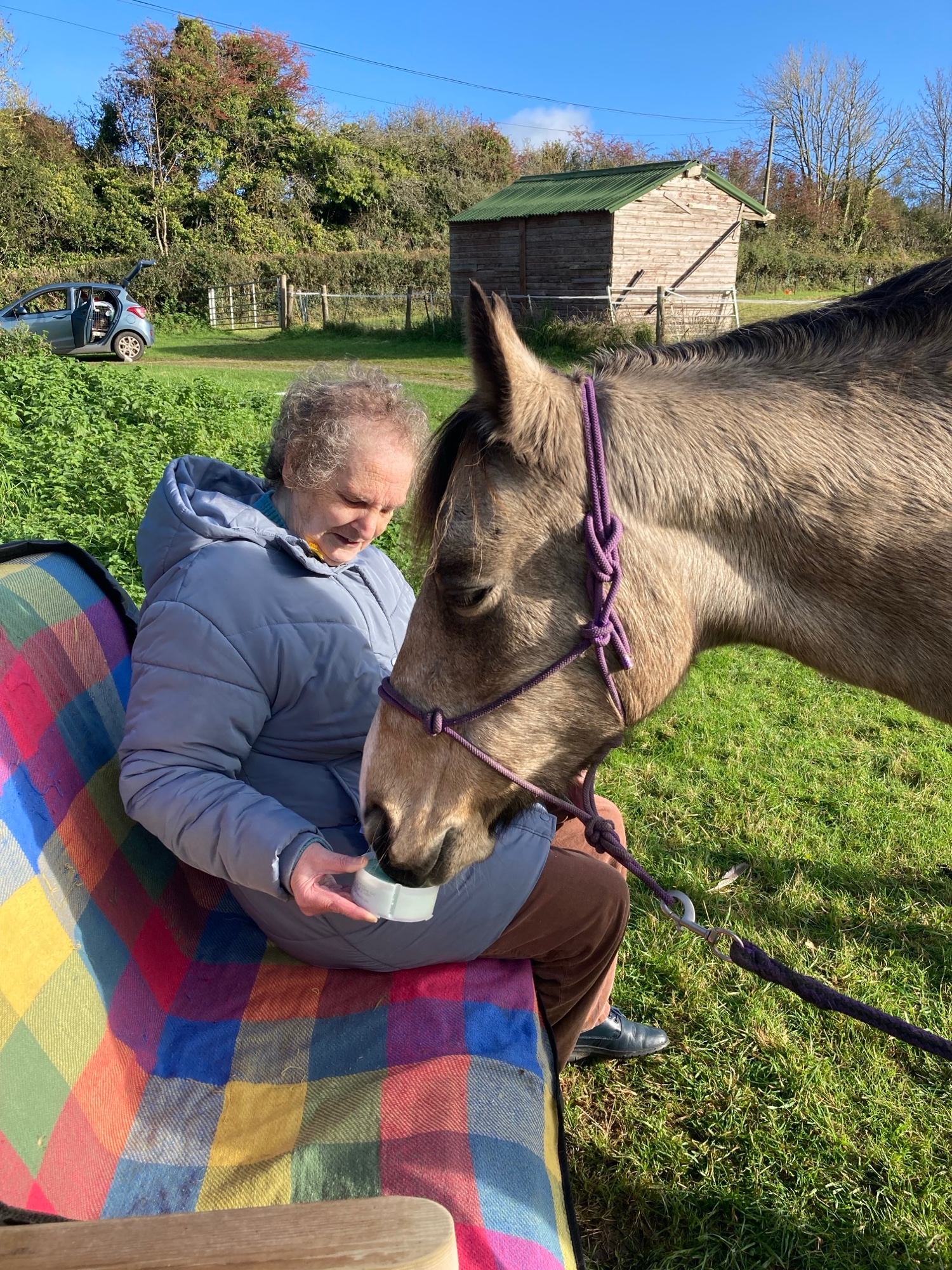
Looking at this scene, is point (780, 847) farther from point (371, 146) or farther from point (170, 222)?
point (371, 146)

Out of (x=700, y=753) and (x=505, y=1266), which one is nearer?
(x=505, y=1266)

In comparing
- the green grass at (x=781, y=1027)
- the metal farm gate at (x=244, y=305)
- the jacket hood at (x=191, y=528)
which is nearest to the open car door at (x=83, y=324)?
the metal farm gate at (x=244, y=305)

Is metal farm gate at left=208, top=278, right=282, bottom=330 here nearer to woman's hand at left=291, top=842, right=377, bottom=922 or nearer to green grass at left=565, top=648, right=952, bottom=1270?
green grass at left=565, top=648, right=952, bottom=1270

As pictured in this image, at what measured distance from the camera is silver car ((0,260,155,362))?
19250mm

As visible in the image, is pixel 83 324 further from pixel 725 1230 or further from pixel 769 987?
pixel 725 1230

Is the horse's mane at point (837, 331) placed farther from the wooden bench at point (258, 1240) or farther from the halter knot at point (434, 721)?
the wooden bench at point (258, 1240)

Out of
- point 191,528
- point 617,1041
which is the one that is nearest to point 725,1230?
point 617,1041

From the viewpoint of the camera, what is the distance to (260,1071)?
2.05 meters

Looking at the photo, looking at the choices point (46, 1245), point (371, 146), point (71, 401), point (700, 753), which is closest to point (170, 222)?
point (371, 146)

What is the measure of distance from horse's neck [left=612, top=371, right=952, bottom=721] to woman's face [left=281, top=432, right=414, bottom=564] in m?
0.81

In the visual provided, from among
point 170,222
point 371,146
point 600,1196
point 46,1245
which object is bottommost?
point 600,1196

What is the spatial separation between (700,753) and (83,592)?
11.1ft

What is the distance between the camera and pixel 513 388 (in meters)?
1.55

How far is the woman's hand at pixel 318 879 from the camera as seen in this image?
1.78 m
